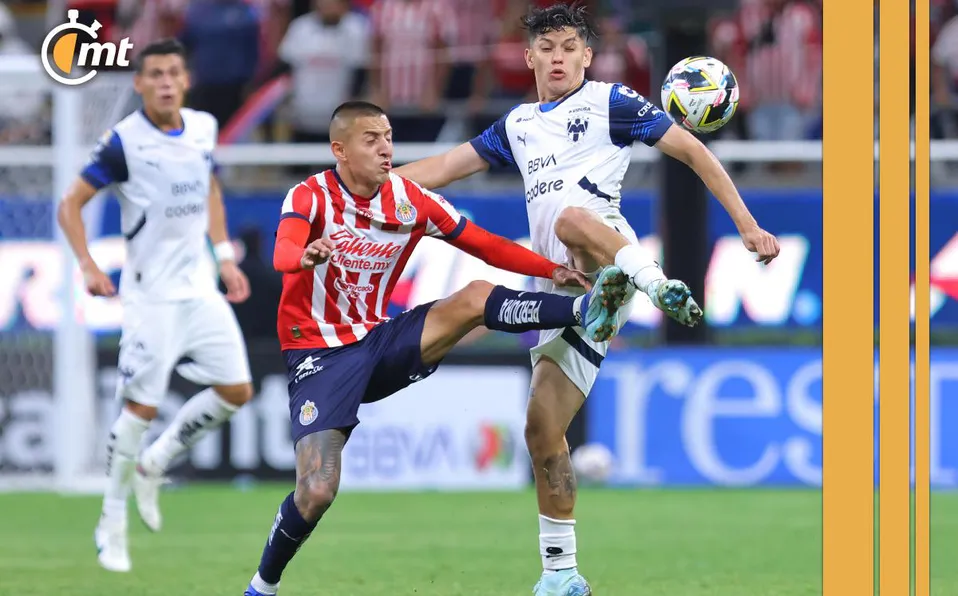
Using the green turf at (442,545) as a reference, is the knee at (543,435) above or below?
above

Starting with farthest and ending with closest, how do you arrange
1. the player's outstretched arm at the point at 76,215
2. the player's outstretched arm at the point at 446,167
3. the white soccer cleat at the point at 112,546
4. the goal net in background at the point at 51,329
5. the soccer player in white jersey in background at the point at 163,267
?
the goal net in background at the point at 51,329 < the soccer player in white jersey in background at the point at 163,267 < the player's outstretched arm at the point at 76,215 < the white soccer cleat at the point at 112,546 < the player's outstretched arm at the point at 446,167

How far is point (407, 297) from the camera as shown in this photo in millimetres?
13359

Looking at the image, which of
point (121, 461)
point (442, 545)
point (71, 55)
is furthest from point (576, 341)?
point (71, 55)

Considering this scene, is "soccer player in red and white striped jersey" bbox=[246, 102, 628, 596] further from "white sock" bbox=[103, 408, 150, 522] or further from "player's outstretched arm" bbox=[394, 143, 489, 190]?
A: "white sock" bbox=[103, 408, 150, 522]

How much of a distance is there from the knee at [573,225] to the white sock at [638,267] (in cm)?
21

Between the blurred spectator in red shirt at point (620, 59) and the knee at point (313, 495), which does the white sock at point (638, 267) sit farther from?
the blurred spectator in red shirt at point (620, 59)

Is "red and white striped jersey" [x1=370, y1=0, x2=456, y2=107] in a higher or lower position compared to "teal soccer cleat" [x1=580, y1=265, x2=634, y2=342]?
higher

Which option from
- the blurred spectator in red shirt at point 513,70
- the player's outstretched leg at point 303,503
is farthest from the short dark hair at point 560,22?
the blurred spectator in red shirt at point 513,70

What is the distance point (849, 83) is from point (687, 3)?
7.17 m

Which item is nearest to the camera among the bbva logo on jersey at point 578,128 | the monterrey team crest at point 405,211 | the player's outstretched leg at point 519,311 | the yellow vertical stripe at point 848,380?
the yellow vertical stripe at point 848,380

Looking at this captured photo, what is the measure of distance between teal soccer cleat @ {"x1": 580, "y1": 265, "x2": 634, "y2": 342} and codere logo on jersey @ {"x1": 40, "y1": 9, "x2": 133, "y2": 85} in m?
6.43

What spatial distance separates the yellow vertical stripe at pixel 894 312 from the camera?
4582 millimetres

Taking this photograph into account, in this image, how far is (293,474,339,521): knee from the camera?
5.80m

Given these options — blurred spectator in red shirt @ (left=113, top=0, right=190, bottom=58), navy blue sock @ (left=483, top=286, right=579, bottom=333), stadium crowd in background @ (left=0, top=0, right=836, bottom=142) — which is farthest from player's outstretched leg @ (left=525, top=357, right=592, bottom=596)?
blurred spectator in red shirt @ (left=113, top=0, right=190, bottom=58)
